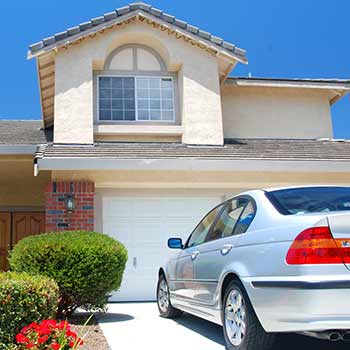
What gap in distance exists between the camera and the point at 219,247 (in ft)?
18.3

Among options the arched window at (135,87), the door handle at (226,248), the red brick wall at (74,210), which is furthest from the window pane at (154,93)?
the door handle at (226,248)

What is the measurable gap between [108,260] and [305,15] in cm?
1210

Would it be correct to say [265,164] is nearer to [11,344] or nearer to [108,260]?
[108,260]

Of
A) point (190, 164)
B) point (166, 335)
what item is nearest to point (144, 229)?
point (190, 164)

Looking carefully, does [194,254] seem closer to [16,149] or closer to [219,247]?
[219,247]

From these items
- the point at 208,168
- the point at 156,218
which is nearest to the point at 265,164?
the point at 208,168

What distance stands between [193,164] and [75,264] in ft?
11.5

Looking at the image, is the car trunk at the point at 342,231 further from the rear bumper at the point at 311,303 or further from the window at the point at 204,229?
the window at the point at 204,229

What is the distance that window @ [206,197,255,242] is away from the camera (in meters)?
5.26

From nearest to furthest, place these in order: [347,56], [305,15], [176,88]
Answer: [176,88], [305,15], [347,56]

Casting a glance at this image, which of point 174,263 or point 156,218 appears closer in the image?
point 174,263

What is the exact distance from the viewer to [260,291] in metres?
4.50

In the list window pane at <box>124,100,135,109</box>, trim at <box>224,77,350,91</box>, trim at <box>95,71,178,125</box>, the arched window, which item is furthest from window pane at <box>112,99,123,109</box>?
trim at <box>224,77,350,91</box>

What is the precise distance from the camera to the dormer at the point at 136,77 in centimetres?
1159
